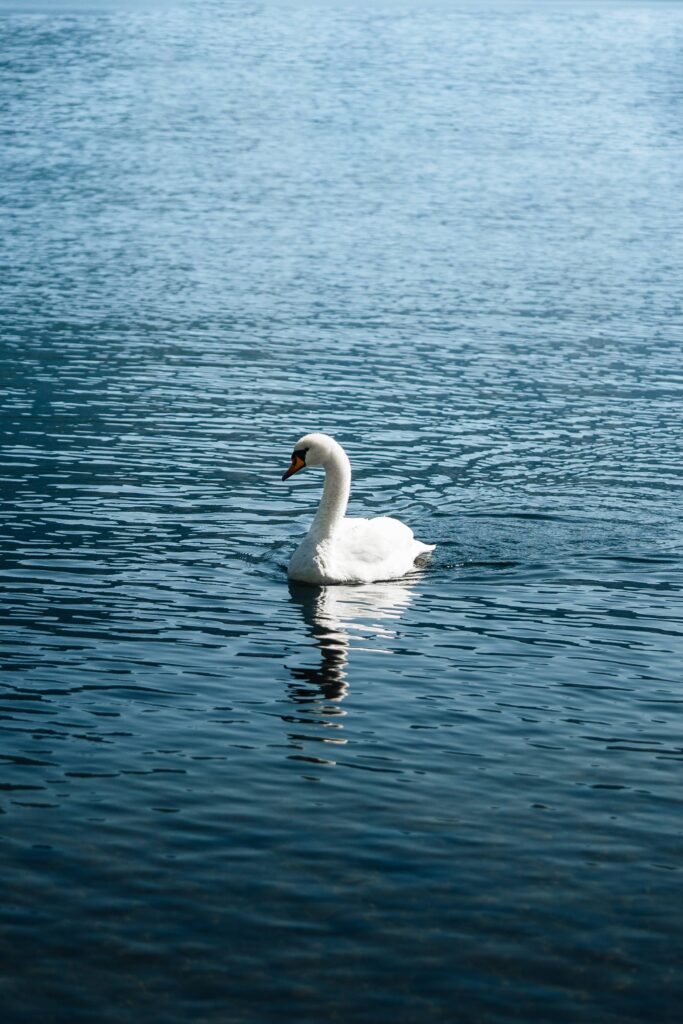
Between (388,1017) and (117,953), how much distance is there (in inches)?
79.2

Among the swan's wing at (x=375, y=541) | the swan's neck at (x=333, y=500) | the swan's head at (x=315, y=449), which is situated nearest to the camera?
the swan's wing at (x=375, y=541)

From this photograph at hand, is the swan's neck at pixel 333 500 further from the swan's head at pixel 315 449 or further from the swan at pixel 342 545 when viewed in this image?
the swan's head at pixel 315 449

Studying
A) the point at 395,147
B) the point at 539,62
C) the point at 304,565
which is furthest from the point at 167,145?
the point at 304,565

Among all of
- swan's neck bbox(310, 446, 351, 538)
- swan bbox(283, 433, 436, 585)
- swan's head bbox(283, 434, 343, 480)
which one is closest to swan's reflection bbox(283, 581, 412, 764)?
swan bbox(283, 433, 436, 585)

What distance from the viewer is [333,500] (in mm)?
21391

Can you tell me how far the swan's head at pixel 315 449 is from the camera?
21797 millimetres

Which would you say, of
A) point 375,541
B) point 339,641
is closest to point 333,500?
point 375,541

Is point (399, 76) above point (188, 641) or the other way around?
the other way around

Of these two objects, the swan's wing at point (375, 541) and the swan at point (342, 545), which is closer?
the swan at point (342, 545)

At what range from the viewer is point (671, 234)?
67250mm

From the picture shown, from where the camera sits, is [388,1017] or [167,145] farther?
[167,145]

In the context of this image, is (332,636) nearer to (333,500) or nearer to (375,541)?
(375,541)

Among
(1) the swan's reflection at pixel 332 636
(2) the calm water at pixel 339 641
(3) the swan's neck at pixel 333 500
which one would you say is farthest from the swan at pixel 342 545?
(2) the calm water at pixel 339 641

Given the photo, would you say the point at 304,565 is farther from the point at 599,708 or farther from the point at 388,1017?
the point at 388,1017
